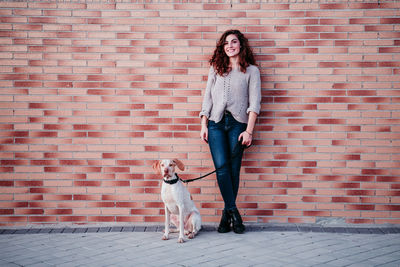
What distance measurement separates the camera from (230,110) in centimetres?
425

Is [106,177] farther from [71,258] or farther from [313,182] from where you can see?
[313,182]

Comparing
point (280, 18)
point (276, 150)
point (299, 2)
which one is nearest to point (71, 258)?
point (276, 150)

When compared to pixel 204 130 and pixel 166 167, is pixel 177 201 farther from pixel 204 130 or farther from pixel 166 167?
pixel 204 130

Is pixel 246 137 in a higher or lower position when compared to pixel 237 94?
lower

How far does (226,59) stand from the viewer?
171 inches

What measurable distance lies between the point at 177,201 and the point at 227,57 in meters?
1.74

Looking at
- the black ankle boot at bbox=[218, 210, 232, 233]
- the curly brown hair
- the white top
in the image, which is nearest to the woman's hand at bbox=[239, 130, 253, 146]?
the white top

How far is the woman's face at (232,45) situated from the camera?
4.23 meters

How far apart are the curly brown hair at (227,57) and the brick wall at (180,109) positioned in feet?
0.66

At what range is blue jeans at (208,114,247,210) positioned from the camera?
14.0ft

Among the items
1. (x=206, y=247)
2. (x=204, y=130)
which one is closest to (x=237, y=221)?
(x=206, y=247)

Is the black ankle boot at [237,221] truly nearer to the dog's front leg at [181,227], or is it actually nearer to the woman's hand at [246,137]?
the dog's front leg at [181,227]

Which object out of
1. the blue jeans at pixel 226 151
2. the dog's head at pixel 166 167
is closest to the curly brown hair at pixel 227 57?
the blue jeans at pixel 226 151

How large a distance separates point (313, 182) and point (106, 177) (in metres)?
2.53
